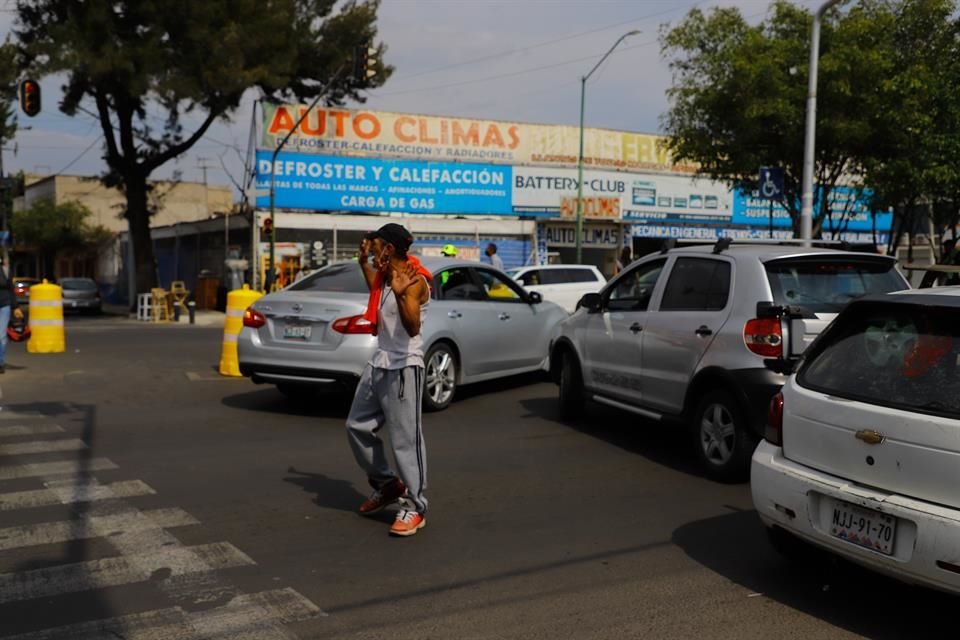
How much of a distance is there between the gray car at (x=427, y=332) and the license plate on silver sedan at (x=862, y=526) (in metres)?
4.86

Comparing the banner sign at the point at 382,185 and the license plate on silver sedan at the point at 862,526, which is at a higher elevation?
the banner sign at the point at 382,185

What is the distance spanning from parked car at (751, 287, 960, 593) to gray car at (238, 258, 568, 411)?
4.51 metres

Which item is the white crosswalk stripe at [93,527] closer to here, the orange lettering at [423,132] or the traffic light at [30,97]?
the traffic light at [30,97]

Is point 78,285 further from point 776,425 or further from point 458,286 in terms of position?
point 776,425

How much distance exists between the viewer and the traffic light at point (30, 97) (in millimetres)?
18078

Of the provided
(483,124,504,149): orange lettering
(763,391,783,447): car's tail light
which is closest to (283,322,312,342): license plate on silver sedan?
(763,391,783,447): car's tail light

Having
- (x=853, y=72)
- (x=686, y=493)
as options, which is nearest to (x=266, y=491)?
(x=686, y=493)

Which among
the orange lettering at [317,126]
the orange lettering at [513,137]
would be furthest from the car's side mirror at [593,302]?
the orange lettering at [513,137]

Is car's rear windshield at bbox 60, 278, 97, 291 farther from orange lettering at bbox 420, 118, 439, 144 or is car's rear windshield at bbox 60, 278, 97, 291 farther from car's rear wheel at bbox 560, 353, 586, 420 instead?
car's rear wheel at bbox 560, 353, 586, 420

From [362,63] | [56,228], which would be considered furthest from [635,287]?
[56,228]

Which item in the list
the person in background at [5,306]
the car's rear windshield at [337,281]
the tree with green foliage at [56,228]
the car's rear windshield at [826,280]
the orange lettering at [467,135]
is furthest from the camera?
the tree with green foliage at [56,228]

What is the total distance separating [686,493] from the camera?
6555 millimetres

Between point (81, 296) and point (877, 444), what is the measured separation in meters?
34.4

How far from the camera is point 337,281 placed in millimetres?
9797
